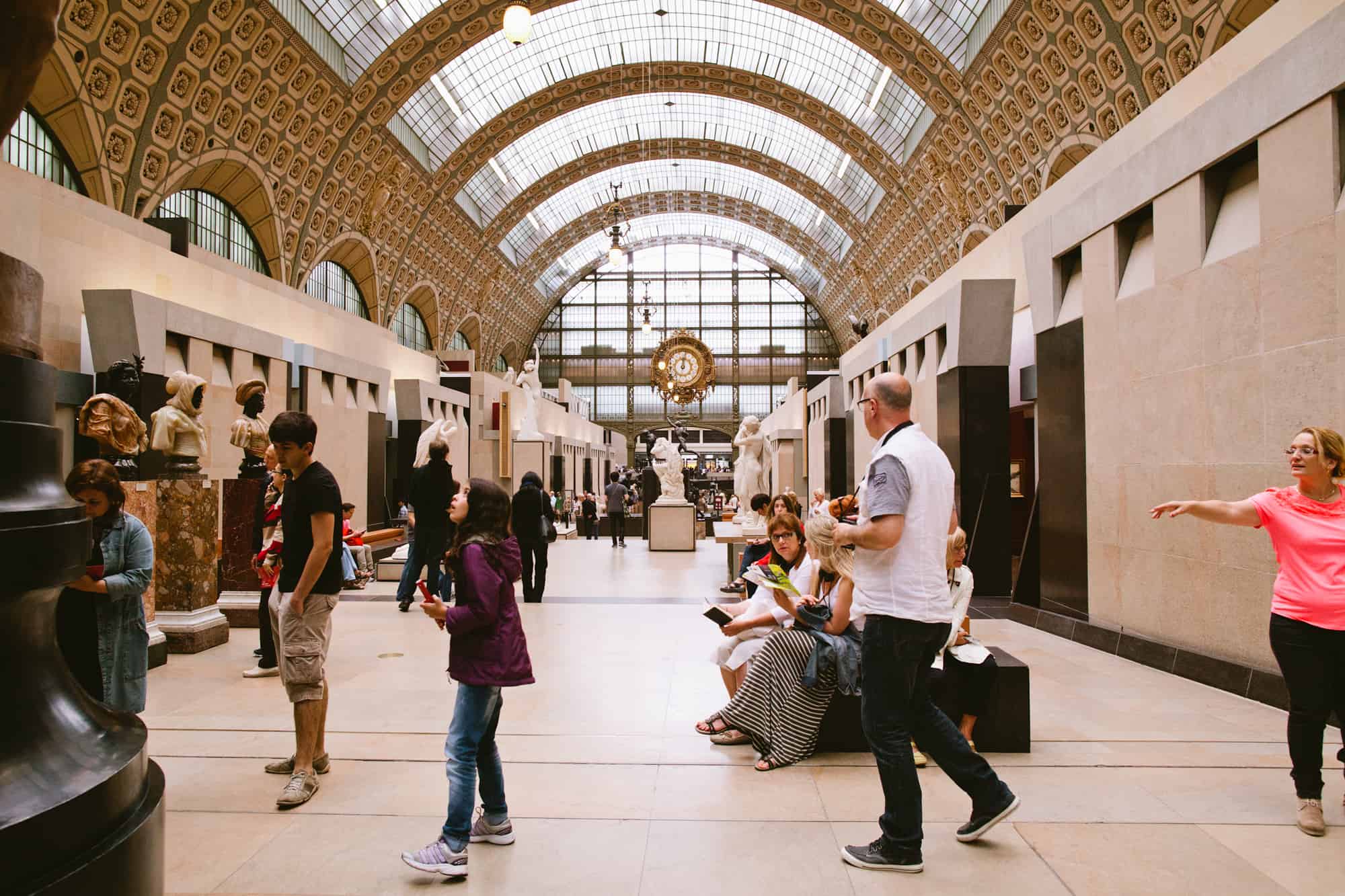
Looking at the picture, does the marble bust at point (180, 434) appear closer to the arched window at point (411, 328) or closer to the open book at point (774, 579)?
the open book at point (774, 579)

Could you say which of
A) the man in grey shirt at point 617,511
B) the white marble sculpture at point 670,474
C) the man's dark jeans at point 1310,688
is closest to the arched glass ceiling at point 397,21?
the white marble sculpture at point 670,474

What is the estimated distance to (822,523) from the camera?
4184mm

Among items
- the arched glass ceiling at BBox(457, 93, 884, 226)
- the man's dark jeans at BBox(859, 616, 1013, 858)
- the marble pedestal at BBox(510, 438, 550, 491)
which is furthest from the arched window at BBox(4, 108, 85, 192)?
the arched glass ceiling at BBox(457, 93, 884, 226)

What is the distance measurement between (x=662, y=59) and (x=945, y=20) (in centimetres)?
1187

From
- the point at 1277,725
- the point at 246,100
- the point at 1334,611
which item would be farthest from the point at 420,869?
the point at 246,100

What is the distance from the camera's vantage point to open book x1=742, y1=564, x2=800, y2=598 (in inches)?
175

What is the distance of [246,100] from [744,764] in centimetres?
1964

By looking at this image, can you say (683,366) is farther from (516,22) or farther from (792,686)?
(792,686)

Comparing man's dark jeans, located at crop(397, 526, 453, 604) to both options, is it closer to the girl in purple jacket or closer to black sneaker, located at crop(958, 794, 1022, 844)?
the girl in purple jacket

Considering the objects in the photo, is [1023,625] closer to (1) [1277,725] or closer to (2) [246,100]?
(1) [1277,725]

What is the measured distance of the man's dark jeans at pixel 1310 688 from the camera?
3330mm

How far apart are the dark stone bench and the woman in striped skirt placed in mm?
143

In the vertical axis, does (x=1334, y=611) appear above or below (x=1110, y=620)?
above

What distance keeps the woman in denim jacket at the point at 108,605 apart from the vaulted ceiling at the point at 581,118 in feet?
45.4
